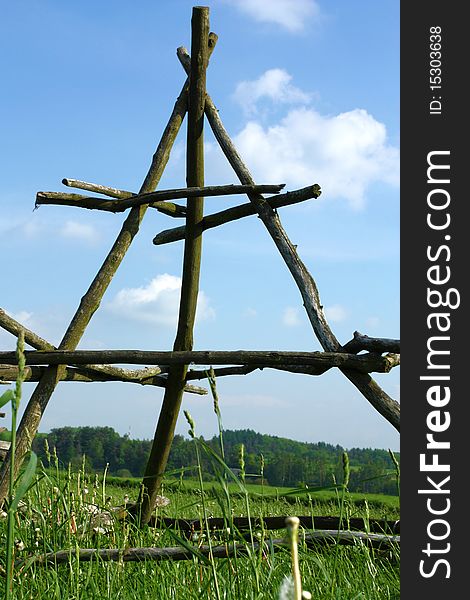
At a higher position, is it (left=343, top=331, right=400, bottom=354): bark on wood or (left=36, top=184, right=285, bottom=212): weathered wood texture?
(left=36, top=184, right=285, bottom=212): weathered wood texture

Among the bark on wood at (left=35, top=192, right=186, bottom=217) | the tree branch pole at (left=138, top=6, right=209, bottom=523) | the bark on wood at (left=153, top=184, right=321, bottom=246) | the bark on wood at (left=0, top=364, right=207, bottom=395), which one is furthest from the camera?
the tree branch pole at (left=138, top=6, right=209, bottom=523)

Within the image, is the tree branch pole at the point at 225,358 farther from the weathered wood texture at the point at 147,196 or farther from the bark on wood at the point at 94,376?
the weathered wood texture at the point at 147,196

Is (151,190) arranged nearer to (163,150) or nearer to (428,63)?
(163,150)

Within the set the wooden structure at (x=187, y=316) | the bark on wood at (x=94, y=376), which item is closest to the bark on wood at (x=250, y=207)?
the wooden structure at (x=187, y=316)

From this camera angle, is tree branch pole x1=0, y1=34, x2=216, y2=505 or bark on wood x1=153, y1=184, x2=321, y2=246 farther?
bark on wood x1=153, y1=184, x2=321, y2=246

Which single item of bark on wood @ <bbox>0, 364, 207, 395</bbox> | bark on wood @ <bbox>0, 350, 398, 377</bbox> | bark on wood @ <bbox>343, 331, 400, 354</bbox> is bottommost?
bark on wood @ <bbox>0, 364, 207, 395</bbox>

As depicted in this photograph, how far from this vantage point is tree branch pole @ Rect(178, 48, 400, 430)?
13.4 ft

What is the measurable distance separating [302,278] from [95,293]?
1.29 meters

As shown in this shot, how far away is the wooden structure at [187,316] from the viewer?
4.18 meters

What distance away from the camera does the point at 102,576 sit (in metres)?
2.68

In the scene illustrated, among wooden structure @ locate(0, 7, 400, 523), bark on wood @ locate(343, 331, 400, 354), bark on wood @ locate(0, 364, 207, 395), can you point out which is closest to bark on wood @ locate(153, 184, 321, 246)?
wooden structure @ locate(0, 7, 400, 523)

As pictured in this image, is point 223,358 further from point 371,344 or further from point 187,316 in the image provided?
point 371,344

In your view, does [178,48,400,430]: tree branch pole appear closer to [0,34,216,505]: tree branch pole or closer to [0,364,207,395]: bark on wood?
[0,34,216,505]: tree branch pole

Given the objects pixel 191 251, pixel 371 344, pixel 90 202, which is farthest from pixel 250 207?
pixel 371 344
